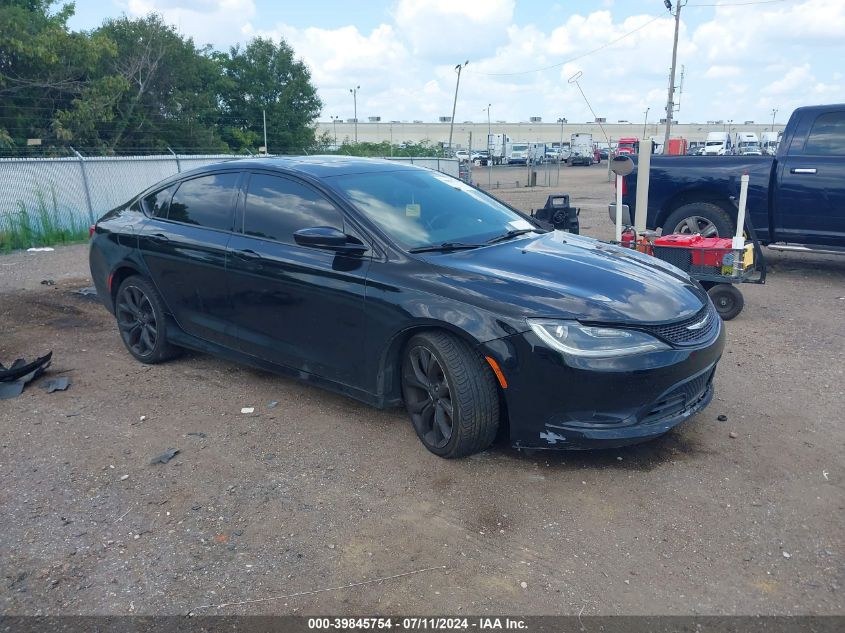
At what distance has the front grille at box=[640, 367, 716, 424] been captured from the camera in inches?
Result: 147

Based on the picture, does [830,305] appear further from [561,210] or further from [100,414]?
[100,414]

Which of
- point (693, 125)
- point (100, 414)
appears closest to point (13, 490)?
point (100, 414)

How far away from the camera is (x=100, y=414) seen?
4883 millimetres

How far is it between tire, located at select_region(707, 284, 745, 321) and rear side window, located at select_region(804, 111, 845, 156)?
2.71 meters

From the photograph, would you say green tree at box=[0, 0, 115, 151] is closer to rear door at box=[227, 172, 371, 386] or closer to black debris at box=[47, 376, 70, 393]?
black debris at box=[47, 376, 70, 393]

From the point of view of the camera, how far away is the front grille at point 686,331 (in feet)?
12.2

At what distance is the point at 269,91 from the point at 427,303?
36038mm

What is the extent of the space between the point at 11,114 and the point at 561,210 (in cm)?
1837

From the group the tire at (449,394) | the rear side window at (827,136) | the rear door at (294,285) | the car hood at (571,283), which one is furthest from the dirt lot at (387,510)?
the rear side window at (827,136)

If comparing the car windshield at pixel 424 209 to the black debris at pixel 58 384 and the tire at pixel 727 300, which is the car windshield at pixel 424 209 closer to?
the black debris at pixel 58 384

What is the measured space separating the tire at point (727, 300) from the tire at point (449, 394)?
162 inches

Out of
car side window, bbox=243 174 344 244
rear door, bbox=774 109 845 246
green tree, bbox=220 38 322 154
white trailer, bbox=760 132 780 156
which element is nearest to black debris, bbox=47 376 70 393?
car side window, bbox=243 174 344 244

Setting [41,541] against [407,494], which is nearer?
[41,541]

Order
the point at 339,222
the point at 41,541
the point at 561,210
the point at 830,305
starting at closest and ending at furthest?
the point at 41,541 → the point at 339,222 → the point at 830,305 → the point at 561,210
